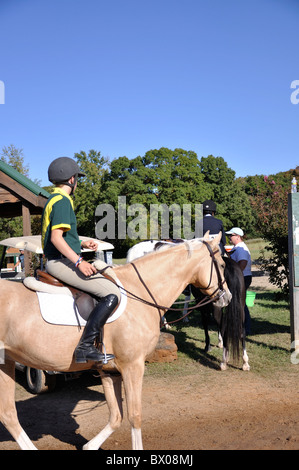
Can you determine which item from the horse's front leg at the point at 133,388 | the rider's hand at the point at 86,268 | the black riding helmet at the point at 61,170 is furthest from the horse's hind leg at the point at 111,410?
the black riding helmet at the point at 61,170

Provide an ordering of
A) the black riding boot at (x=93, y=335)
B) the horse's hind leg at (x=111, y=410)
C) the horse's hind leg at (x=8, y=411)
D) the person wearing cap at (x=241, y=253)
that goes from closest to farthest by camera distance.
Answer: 1. the black riding boot at (x=93, y=335)
2. the horse's hind leg at (x=8, y=411)
3. the horse's hind leg at (x=111, y=410)
4. the person wearing cap at (x=241, y=253)

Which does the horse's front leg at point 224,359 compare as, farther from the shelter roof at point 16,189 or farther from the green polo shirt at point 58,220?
the shelter roof at point 16,189

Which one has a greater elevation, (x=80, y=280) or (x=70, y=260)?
(x=70, y=260)

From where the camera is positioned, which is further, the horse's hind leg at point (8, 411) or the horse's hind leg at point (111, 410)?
the horse's hind leg at point (111, 410)

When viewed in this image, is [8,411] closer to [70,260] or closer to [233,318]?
[70,260]

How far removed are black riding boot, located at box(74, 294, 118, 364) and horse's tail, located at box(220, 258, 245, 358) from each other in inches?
146

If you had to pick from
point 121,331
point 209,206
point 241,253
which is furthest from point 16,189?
point 121,331

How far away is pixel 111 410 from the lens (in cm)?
421

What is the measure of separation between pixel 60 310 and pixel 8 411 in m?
1.23

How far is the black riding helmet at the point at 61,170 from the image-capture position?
4113mm

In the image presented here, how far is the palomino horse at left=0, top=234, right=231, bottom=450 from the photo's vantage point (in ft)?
12.4

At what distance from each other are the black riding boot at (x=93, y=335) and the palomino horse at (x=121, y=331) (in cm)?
13
